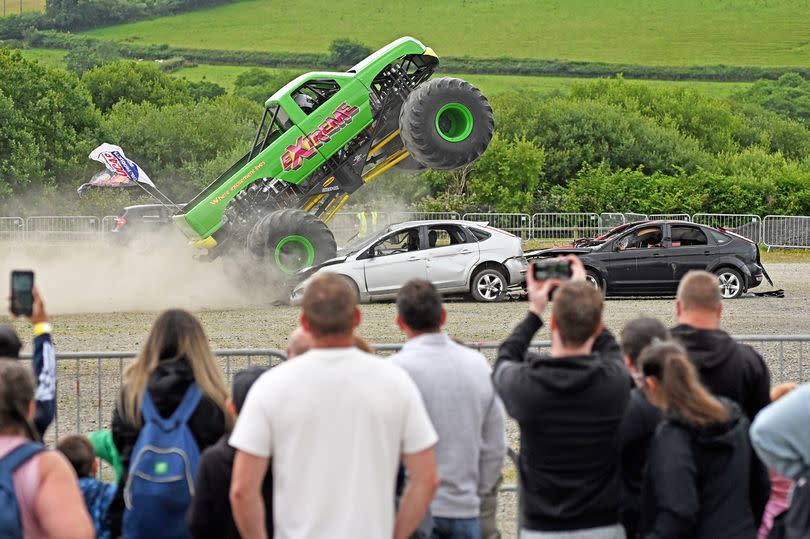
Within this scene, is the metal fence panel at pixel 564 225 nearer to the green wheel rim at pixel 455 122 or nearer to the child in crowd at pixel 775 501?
the green wheel rim at pixel 455 122

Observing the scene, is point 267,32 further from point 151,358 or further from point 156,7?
point 151,358

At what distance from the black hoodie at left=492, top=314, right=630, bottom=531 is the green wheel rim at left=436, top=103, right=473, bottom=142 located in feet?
50.8

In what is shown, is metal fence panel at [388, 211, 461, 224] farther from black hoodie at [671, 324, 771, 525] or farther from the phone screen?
black hoodie at [671, 324, 771, 525]

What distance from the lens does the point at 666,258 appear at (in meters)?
21.2

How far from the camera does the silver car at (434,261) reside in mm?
20125

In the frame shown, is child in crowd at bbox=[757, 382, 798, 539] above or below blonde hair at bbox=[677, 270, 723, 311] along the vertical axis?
below

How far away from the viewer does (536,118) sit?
63812 millimetres

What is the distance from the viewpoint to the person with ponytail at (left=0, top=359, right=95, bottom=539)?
4270mm

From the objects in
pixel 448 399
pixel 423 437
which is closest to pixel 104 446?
pixel 448 399

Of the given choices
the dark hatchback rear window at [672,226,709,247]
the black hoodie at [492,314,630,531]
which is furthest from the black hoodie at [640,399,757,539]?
the dark hatchback rear window at [672,226,709,247]

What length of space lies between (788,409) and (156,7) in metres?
129

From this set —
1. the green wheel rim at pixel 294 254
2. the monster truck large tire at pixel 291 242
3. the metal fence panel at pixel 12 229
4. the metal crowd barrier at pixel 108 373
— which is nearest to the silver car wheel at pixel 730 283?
the metal crowd barrier at pixel 108 373

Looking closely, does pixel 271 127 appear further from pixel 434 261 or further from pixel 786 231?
pixel 786 231

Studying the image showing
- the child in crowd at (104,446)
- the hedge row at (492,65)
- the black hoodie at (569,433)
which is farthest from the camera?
the hedge row at (492,65)
